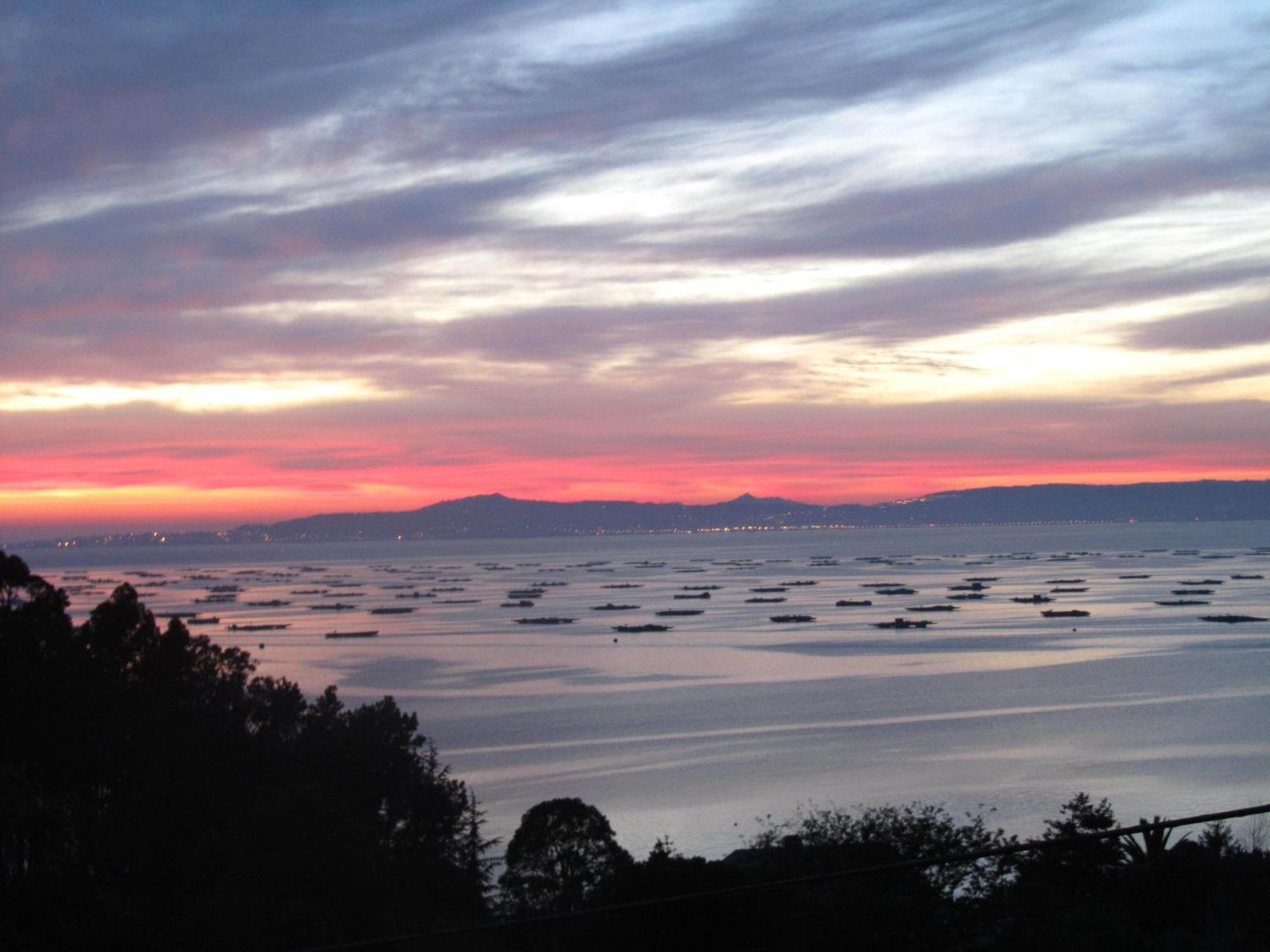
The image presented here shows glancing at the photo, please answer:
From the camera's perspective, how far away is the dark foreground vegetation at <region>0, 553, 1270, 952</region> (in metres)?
8.05

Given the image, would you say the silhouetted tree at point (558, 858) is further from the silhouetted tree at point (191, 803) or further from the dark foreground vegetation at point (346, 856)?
the silhouetted tree at point (191, 803)

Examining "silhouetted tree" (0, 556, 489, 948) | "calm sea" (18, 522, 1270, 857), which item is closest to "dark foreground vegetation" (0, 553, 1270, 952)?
"silhouetted tree" (0, 556, 489, 948)

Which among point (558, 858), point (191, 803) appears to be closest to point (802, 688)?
point (558, 858)

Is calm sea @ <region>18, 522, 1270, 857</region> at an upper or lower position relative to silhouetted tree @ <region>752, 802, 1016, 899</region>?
lower

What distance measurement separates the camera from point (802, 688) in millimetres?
33531

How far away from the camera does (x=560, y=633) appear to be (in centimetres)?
4925

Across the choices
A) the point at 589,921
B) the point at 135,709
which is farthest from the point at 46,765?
the point at 589,921

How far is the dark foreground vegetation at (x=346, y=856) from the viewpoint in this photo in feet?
26.4

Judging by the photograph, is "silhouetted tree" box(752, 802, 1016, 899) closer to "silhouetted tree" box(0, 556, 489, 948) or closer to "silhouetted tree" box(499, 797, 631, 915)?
"silhouetted tree" box(499, 797, 631, 915)

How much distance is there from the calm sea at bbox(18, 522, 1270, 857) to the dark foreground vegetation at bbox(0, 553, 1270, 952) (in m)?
5.17

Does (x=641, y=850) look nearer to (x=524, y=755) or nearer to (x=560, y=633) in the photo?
(x=524, y=755)

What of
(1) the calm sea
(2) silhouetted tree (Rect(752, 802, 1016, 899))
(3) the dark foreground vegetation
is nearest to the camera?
(3) the dark foreground vegetation

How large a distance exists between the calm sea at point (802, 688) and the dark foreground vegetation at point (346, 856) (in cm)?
517

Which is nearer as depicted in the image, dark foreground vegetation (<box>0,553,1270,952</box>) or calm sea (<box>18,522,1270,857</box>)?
dark foreground vegetation (<box>0,553,1270,952</box>)
